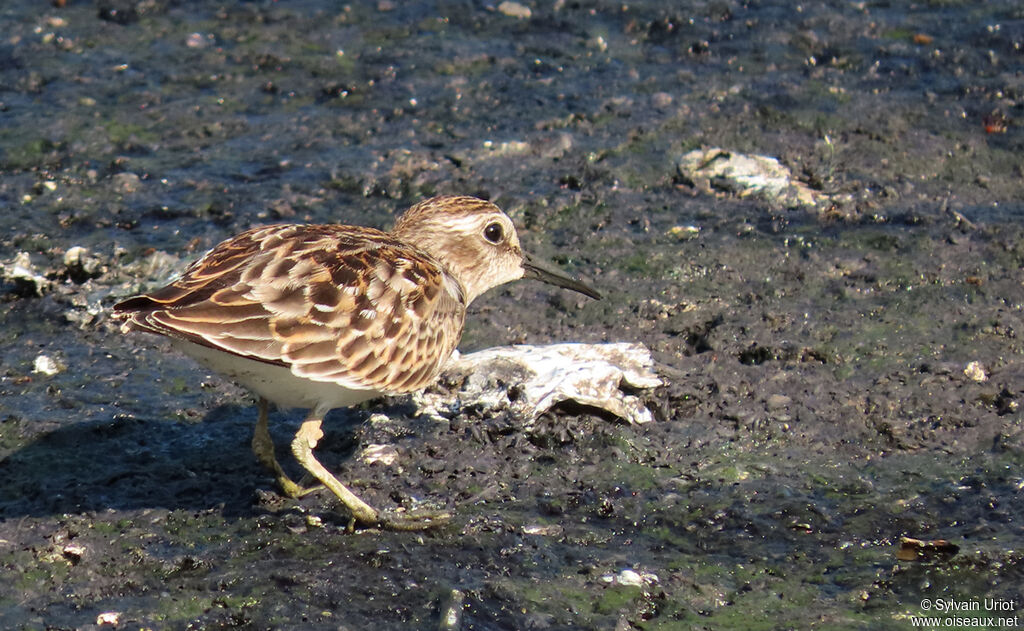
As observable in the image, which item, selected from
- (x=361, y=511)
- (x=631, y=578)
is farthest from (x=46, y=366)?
(x=631, y=578)

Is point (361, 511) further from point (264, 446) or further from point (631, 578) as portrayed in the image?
point (631, 578)

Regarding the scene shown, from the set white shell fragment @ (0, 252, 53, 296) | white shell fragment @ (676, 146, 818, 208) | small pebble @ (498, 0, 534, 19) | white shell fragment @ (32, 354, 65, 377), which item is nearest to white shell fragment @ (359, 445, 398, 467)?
white shell fragment @ (32, 354, 65, 377)

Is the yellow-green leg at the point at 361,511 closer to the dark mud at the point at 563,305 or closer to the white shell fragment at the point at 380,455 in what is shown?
the dark mud at the point at 563,305

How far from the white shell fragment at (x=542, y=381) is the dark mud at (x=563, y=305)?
4.3 inches

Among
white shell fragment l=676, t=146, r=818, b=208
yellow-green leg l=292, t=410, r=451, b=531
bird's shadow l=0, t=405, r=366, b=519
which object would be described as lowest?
bird's shadow l=0, t=405, r=366, b=519

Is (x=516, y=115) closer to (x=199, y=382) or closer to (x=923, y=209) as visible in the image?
(x=923, y=209)

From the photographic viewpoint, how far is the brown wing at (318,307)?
486 centimetres

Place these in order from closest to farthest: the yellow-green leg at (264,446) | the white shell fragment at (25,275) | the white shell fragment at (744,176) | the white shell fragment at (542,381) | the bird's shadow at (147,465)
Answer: the bird's shadow at (147,465)
the yellow-green leg at (264,446)
the white shell fragment at (542,381)
the white shell fragment at (25,275)
the white shell fragment at (744,176)

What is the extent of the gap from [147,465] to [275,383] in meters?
0.87

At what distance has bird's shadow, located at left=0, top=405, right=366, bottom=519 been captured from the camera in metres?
5.21

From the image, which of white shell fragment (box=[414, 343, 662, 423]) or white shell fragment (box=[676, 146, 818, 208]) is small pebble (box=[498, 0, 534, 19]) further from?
white shell fragment (box=[414, 343, 662, 423])

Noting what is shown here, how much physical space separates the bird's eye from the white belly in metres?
1.40

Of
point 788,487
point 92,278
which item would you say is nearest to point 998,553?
point 788,487

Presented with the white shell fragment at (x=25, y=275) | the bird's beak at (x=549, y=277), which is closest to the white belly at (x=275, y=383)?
the bird's beak at (x=549, y=277)
